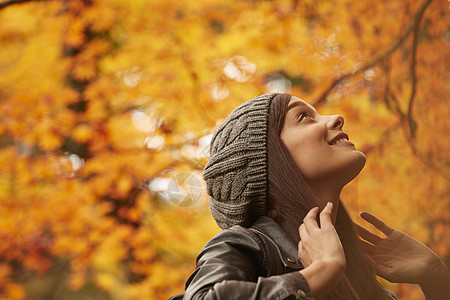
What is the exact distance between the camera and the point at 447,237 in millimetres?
3309

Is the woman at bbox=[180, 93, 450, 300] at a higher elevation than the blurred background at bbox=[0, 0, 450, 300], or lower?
higher

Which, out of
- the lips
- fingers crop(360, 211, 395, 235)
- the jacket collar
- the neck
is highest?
the lips

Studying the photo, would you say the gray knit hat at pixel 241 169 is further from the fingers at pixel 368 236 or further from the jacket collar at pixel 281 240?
the fingers at pixel 368 236

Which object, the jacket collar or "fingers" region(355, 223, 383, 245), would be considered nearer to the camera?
the jacket collar

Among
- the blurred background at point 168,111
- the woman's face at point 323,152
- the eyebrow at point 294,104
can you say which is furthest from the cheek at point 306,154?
the blurred background at point 168,111

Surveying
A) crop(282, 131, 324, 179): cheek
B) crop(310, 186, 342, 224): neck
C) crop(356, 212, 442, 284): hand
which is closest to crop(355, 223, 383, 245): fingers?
crop(356, 212, 442, 284): hand

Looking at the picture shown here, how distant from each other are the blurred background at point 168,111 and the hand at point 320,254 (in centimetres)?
218

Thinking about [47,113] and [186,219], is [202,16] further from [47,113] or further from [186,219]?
[186,219]

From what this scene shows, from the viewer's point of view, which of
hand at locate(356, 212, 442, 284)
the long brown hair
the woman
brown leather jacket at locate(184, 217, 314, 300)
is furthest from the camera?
hand at locate(356, 212, 442, 284)

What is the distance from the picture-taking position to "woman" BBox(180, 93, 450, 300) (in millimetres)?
1077

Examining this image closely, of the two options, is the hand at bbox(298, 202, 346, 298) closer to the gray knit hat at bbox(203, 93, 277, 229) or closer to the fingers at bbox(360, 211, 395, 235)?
the gray knit hat at bbox(203, 93, 277, 229)

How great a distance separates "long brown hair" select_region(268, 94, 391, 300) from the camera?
1228 millimetres

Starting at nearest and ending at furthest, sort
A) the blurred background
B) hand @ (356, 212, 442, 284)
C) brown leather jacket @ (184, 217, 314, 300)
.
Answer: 1. brown leather jacket @ (184, 217, 314, 300)
2. hand @ (356, 212, 442, 284)
3. the blurred background

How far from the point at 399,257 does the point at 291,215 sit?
1.38ft
